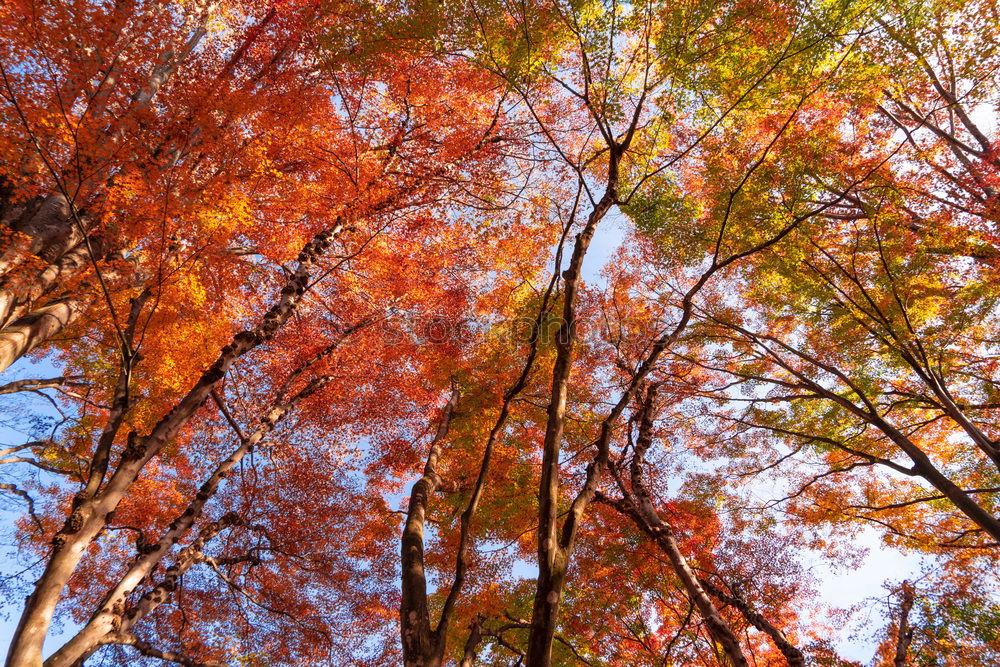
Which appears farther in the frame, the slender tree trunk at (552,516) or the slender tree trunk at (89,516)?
the slender tree trunk at (89,516)

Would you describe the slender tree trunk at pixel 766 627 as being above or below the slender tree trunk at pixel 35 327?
below

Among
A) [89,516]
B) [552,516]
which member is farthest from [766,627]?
[89,516]

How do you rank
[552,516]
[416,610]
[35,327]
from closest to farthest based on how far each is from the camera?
[552,516]
[416,610]
[35,327]

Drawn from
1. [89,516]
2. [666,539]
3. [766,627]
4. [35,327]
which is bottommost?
[766,627]

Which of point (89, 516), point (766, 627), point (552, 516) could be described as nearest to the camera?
point (552, 516)

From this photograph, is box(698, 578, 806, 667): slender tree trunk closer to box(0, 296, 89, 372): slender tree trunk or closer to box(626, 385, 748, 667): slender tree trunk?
box(626, 385, 748, 667): slender tree trunk

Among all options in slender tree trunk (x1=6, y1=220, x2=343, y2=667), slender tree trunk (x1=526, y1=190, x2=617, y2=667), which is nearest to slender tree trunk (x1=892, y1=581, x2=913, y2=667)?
slender tree trunk (x1=526, y1=190, x2=617, y2=667)

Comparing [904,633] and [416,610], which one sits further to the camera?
[904,633]

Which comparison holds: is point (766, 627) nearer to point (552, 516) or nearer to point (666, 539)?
point (666, 539)

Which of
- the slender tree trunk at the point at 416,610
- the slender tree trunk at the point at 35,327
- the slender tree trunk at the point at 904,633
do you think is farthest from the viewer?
the slender tree trunk at the point at 35,327

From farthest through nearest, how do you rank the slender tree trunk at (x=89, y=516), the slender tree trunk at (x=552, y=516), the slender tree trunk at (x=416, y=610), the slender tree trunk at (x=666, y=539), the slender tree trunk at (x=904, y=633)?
the slender tree trunk at (x=904, y=633) → the slender tree trunk at (x=666, y=539) → the slender tree trunk at (x=89, y=516) → the slender tree trunk at (x=416, y=610) → the slender tree trunk at (x=552, y=516)

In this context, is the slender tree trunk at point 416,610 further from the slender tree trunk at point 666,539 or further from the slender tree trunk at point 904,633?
the slender tree trunk at point 904,633

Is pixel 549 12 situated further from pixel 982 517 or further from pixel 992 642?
pixel 992 642

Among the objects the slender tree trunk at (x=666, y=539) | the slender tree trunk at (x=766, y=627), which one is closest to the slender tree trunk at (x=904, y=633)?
the slender tree trunk at (x=766, y=627)
